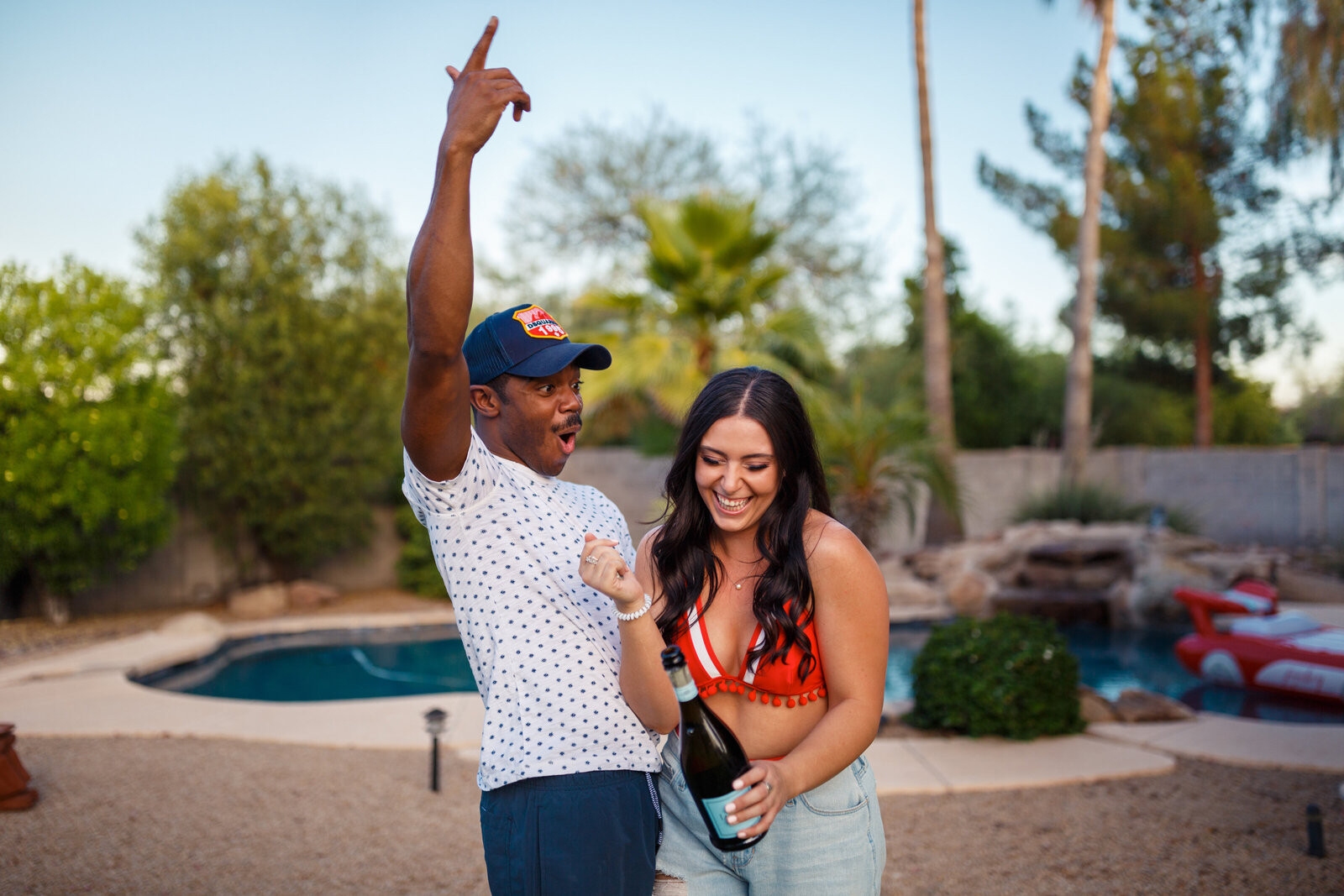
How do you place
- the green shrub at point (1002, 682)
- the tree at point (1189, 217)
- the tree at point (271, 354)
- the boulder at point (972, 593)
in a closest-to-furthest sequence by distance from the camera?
the green shrub at point (1002, 682), the boulder at point (972, 593), the tree at point (271, 354), the tree at point (1189, 217)

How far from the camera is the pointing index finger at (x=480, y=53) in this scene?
158 centimetres

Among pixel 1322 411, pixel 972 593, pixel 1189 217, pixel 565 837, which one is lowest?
pixel 972 593

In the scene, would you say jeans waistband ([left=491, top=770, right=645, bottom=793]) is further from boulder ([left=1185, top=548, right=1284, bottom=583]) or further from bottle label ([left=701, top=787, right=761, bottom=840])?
boulder ([left=1185, top=548, right=1284, bottom=583])

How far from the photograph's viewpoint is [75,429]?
348 inches

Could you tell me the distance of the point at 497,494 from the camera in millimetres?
1633

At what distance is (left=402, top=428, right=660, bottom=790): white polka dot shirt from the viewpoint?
1560 millimetres

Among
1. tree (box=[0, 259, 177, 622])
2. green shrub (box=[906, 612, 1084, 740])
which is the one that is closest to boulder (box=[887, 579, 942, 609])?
green shrub (box=[906, 612, 1084, 740])

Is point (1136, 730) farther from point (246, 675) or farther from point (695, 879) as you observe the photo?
point (246, 675)

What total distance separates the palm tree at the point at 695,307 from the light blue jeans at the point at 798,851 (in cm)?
887

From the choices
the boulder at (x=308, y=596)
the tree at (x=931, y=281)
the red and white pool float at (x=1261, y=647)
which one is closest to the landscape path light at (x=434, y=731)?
the red and white pool float at (x=1261, y=647)

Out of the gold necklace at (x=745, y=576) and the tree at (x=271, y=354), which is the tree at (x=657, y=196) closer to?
the tree at (x=271, y=354)

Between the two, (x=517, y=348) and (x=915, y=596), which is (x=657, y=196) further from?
(x=517, y=348)

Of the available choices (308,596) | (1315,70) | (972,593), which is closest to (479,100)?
(972,593)

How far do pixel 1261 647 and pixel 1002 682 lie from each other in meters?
3.02
